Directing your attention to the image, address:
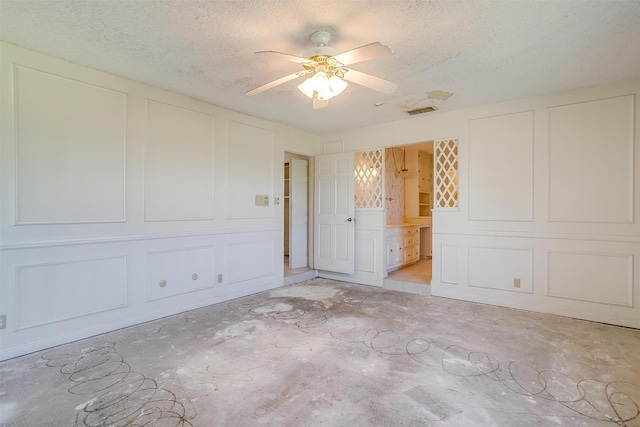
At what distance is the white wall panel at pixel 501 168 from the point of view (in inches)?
144

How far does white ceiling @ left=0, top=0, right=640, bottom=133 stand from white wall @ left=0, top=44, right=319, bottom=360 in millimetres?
353

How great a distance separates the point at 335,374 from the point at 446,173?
3166 mm

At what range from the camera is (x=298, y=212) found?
576 centimetres

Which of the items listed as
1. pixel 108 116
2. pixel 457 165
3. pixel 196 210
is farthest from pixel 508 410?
pixel 108 116

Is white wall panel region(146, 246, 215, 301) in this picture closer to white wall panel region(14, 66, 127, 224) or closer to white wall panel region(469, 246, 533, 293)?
white wall panel region(14, 66, 127, 224)

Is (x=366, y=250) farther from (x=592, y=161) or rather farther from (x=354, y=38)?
(x=354, y=38)

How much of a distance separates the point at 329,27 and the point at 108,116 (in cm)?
232

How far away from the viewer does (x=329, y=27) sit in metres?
2.21

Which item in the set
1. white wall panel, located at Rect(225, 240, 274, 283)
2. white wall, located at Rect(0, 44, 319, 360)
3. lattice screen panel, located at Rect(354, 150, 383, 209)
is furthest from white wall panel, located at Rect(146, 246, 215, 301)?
lattice screen panel, located at Rect(354, 150, 383, 209)

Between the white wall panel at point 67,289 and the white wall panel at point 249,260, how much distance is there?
130cm

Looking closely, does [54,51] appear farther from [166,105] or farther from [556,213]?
[556,213]

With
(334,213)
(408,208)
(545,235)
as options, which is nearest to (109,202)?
(334,213)

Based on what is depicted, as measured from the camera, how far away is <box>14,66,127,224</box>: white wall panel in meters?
2.54

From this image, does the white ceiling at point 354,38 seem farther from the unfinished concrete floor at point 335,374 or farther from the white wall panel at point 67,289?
the unfinished concrete floor at point 335,374
